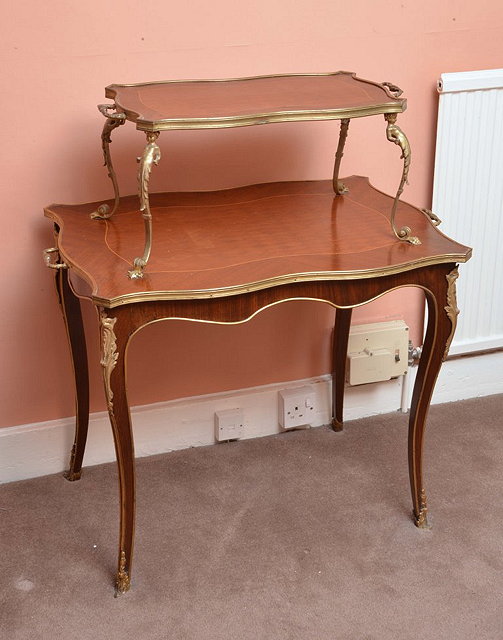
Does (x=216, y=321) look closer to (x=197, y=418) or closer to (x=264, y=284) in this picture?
(x=264, y=284)

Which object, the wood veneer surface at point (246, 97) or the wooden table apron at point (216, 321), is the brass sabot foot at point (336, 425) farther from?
the wood veneer surface at point (246, 97)

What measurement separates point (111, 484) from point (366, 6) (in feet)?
4.29

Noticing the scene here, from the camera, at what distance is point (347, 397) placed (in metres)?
2.55

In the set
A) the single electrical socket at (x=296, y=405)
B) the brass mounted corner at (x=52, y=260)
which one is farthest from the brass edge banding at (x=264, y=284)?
the single electrical socket at (x=296, y=405)

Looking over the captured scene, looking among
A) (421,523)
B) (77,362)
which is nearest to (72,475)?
(77,362)

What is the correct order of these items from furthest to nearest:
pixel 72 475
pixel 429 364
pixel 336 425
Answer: pixel 336 425 → pixel 72 475 → pixel 429 364

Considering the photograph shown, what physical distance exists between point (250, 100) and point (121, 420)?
67cm

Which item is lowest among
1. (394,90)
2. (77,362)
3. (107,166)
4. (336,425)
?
(336,425)

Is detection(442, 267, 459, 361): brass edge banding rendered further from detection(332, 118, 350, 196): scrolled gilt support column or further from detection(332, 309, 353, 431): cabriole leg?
detection(332, 309, 353, 431): cabriole leg

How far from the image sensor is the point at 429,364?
1965mm

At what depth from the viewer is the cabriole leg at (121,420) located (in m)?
1.65

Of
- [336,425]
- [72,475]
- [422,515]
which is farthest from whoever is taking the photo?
[336,425]

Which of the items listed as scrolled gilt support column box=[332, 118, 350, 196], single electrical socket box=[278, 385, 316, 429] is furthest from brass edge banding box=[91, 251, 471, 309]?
single electrical socket box=[278, 385, 316, 429]

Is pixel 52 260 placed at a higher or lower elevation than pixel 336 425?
higher
